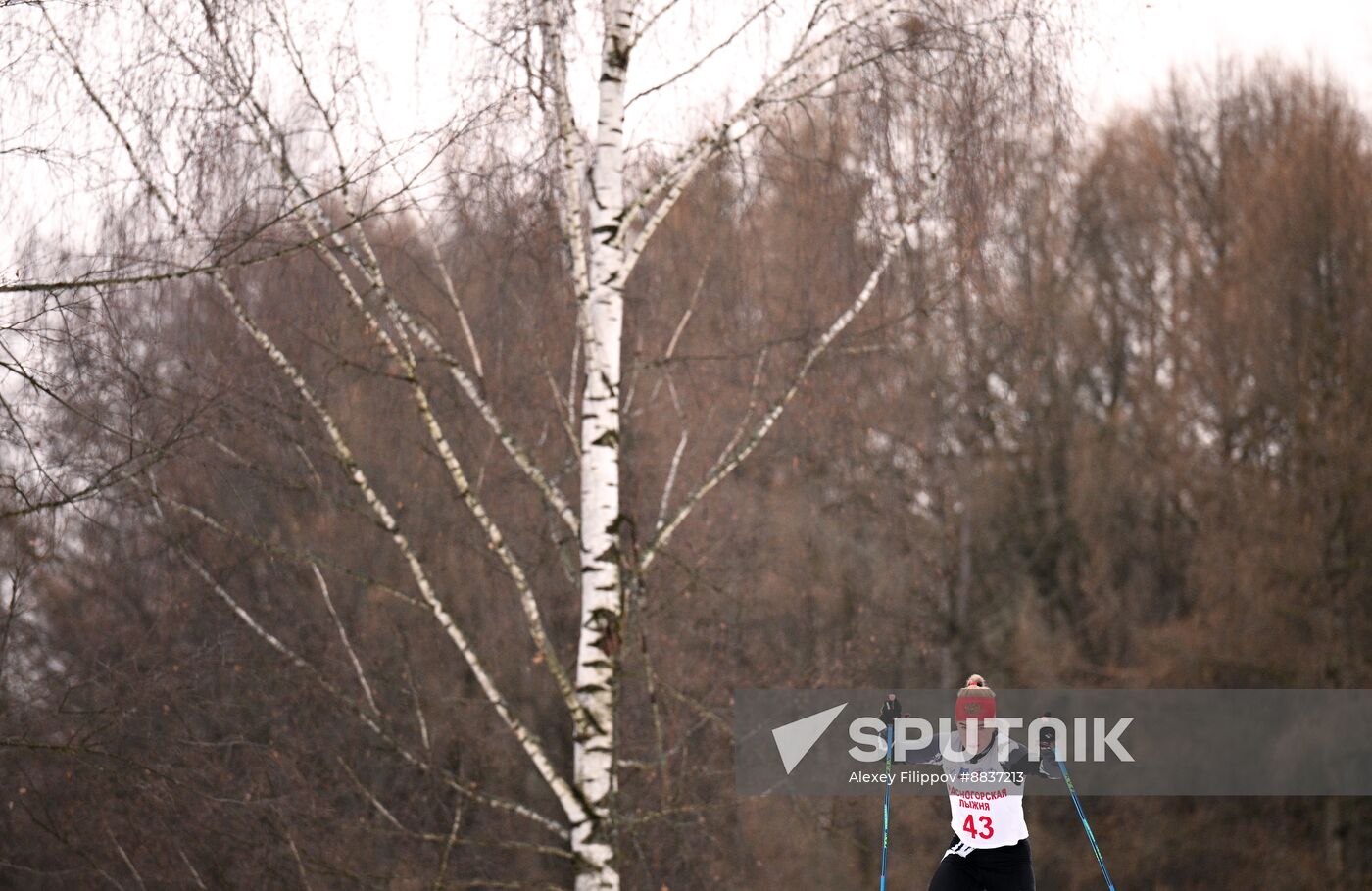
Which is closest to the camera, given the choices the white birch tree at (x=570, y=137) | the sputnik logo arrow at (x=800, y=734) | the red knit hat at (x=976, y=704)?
the red knit hat at (x=976, y=704)

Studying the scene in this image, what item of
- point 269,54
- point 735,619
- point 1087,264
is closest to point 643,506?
point 735,619

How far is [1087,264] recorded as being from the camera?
21984 millimetres

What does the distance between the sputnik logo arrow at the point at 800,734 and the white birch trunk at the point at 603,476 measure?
5253 mm

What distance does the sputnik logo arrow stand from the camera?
41.9 feet

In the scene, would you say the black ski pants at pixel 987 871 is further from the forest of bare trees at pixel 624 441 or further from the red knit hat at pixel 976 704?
the forest of bare trees at pixel 624 441

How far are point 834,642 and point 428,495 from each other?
16.7 ft

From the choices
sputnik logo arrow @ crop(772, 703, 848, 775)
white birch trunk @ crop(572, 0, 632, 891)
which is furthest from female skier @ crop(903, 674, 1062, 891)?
sputnik logo arrow @ crop(772, 703, 848, 775)

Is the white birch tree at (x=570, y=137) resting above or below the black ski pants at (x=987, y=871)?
above

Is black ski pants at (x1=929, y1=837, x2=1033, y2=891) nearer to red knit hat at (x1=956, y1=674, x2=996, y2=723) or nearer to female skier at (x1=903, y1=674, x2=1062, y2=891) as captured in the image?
female skier at (x1=903, y1=674, x2=1062, y2=891)

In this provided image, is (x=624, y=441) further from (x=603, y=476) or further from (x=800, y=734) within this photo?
(x=603, y=476)

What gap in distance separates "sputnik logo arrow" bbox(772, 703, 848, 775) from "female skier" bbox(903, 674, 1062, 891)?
269 inches

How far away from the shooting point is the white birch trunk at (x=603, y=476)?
7.35 m

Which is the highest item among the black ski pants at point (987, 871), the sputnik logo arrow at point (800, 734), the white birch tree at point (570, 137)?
the white birch tree at point (570, 137)

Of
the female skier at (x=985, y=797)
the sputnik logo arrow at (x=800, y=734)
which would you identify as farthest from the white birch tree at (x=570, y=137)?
the sputnik logo arrow at (x=800, y=734)
